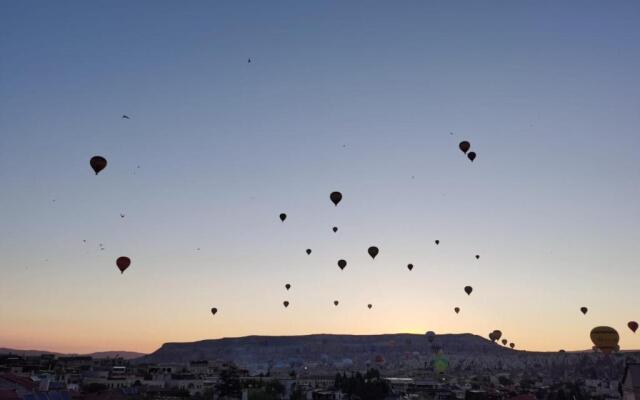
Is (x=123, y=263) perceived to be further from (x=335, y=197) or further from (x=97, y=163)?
(x=335, y=197)

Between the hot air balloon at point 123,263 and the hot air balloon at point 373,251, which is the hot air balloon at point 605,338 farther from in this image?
the hot air balloon at point 123,263

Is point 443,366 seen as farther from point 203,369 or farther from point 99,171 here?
point 99,171

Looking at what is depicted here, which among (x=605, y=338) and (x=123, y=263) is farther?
(x=605, y=338)

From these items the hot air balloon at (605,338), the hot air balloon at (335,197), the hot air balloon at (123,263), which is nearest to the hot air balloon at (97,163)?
the hot air balloon at (123,263)

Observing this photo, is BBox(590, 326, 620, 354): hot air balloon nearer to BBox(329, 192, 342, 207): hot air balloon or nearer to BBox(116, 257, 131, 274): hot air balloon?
BBox(329, 192, 342, 207): hot air balloon

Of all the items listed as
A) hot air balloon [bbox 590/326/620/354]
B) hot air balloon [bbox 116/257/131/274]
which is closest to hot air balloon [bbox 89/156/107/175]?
hot air balloon [bbox 116/257/131/274]

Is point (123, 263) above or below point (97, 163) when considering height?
below

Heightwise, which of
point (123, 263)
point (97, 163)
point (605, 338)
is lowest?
point (605, 338)

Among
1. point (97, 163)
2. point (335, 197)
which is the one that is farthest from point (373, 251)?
point (97, 163)
